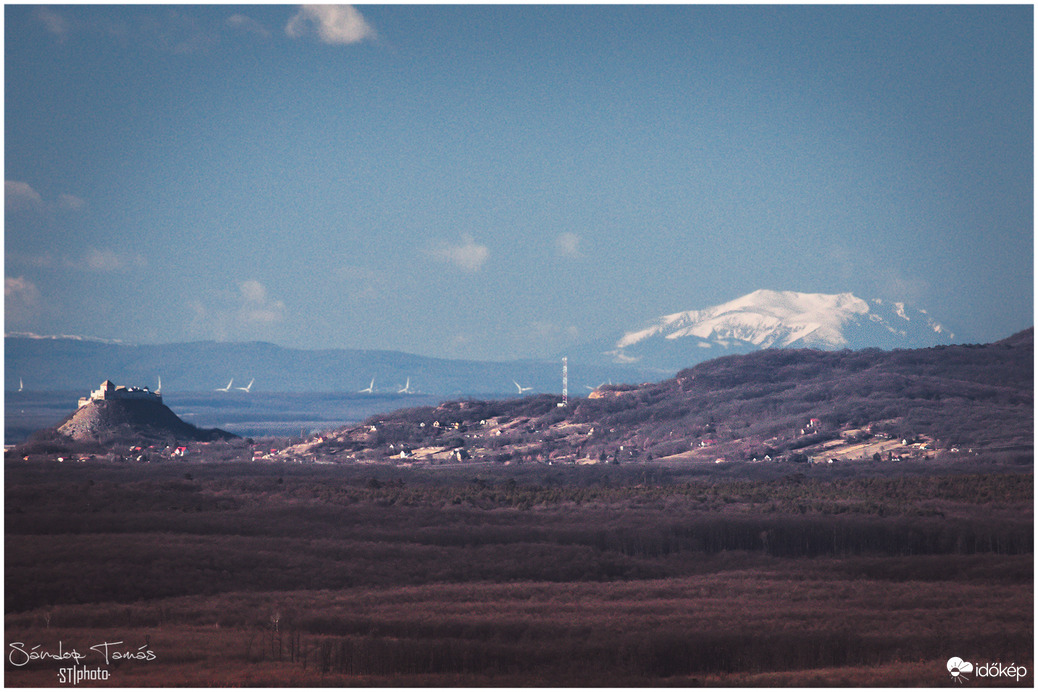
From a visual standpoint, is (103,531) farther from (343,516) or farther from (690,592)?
(690,592)

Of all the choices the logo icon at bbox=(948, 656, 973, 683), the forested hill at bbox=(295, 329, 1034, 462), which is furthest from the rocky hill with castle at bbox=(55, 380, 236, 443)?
the logo icon at bbox=(948, 656, 973, 683)

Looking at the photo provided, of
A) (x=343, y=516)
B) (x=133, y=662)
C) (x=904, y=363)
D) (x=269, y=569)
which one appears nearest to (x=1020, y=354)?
(x=904, y=363)

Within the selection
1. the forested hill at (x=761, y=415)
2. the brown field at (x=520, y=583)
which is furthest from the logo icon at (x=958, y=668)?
the forested hill at (x=761, y=415)

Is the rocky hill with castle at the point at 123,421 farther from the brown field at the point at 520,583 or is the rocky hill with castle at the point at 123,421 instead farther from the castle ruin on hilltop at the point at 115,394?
the brown field at the point at 520,583

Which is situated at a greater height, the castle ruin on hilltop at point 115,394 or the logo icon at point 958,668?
the castle ruin on hilltop at point 115,394

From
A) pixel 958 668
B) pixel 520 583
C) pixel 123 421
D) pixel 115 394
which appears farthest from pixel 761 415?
pixel 958 668

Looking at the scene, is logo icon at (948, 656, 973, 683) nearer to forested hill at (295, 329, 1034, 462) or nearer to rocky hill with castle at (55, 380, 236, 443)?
forested hill at (295, 329, 1034, 462)

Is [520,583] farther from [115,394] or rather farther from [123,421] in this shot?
[115,394]
